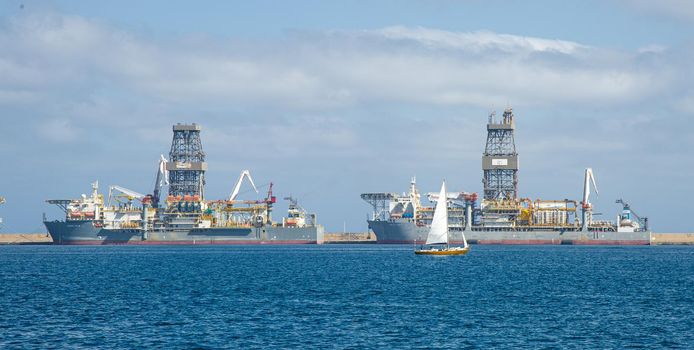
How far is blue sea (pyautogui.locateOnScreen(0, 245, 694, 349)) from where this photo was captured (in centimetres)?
4581

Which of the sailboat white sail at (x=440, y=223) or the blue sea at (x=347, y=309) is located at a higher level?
the sailboat white sail at (x=440, y=223)

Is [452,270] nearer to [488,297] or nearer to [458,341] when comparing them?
[488,297]

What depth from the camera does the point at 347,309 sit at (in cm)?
5853

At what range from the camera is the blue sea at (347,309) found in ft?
150

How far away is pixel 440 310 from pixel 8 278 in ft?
148

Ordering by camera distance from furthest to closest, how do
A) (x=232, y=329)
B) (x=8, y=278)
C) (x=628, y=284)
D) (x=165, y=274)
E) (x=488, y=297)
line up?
1. (x=165, y=274)
2. (x=8, y=278)
3. (x=628, y=284)
4. (x=488, y=297)
5. (x=232, y=329)

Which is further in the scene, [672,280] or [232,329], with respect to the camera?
[672,280]

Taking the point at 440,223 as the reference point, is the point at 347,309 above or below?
below

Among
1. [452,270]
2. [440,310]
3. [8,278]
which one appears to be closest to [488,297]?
[440,310]

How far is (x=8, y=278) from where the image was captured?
86250 mm

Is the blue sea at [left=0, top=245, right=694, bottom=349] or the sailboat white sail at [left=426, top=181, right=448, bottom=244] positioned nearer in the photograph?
the blue sea at [left=0, top=245, right=694, bottom=349]

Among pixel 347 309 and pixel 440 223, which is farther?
pixel 440 223

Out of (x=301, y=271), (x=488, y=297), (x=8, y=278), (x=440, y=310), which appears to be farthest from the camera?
(x=301, y=271)

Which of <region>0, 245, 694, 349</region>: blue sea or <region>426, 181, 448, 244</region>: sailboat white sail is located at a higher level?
<region>426, 181, 448, 244</region>: sailboat white sail
